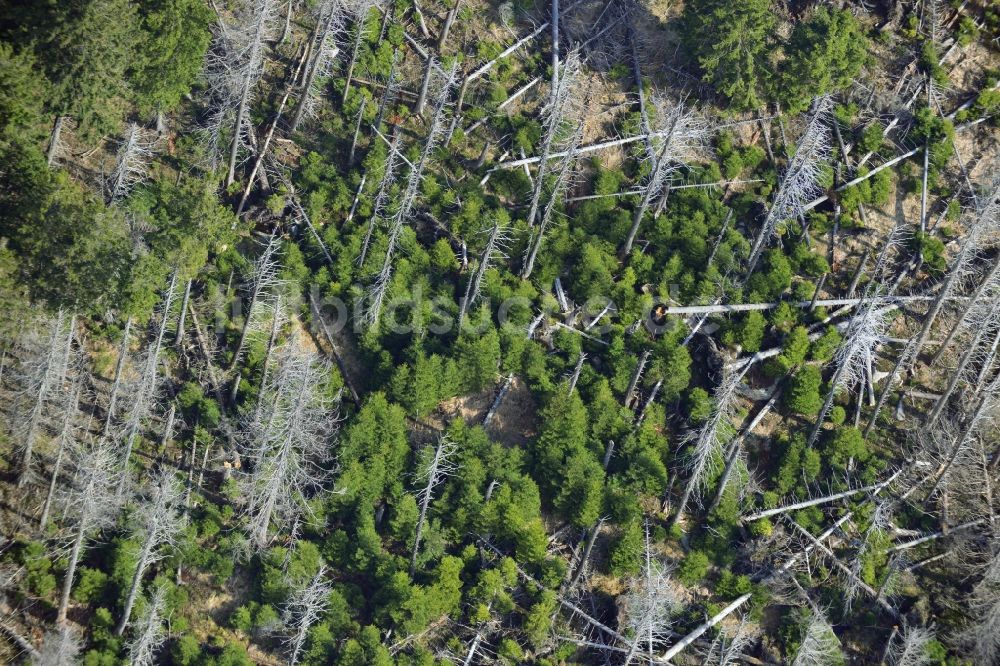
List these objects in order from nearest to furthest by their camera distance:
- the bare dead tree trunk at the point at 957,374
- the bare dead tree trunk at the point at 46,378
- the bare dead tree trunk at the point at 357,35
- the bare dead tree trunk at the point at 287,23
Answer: the bare dead tree trunk at the point at 46,378, the bare dead tree trunk at the point at 957,374, the bare dead tree trunk at the point at 357,35, the bare dead tree trunk at the point at 287,23

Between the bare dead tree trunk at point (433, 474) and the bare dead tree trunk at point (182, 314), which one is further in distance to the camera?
the bare dead tree trunk at point (182, 314)

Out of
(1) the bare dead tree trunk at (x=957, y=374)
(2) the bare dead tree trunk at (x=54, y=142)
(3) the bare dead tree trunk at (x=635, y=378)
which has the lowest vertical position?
(3) the bare dead tree trunk at (x=635, y=378)

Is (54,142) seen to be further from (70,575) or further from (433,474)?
(433,474)

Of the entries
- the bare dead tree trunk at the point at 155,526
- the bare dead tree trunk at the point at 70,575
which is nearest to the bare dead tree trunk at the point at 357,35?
the bare dead tree trunk at the point at 155,526

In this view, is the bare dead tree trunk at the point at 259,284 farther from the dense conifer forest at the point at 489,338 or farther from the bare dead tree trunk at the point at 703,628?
the bare dead tree trunk at the point at 703,628

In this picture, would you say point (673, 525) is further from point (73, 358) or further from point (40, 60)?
point (40, 60)

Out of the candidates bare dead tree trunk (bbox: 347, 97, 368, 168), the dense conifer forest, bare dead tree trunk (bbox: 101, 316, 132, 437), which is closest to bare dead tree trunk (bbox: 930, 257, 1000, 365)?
the dense conifer forest

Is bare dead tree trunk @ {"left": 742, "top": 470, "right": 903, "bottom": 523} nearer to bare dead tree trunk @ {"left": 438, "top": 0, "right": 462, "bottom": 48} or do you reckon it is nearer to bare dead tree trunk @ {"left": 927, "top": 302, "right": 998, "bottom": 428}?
bare dead tree trunk @ {"left": 927, "top": 302, "right": 998, "bottom": 428}

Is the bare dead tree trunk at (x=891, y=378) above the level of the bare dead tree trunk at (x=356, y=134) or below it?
below

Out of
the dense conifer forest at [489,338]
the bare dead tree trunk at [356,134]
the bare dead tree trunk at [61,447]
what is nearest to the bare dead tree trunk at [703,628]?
the dense conifer forest at [489,338]

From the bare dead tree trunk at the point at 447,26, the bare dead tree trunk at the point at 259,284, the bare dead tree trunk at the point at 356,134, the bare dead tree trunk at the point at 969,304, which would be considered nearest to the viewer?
the bare dead tree trunk at the point at 259,284
